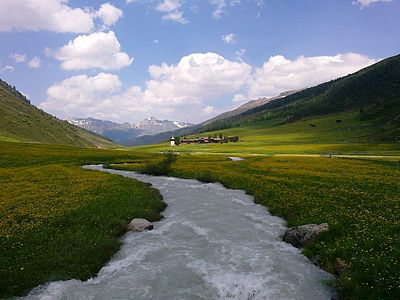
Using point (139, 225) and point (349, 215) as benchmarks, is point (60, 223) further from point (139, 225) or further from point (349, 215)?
point (349, 215)

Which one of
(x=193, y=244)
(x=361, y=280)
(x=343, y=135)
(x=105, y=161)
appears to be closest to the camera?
(x=361, y=280)

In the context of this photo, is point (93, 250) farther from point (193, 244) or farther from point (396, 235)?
point (396, 235)

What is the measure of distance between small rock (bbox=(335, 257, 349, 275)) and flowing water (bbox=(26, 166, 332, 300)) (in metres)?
0.87

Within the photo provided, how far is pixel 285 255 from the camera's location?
21625 mm

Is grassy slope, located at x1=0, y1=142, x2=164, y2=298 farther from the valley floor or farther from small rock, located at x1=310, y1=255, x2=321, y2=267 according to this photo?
small rock, located at x1=310, y1=255, x2=321, y2=267

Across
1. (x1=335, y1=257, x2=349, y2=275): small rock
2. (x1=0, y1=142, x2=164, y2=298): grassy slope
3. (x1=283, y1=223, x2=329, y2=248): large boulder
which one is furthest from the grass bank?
(x1=0, y1=142, x2=164, y2=298): grassy slope

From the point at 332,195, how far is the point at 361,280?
19430 millimetres

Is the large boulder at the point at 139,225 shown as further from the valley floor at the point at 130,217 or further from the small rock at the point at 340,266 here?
the small rock at the point at 340,266

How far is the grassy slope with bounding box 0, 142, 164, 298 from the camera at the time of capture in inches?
730

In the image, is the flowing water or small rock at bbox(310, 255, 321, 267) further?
small rock at bbox(310, 255, 321, 267)

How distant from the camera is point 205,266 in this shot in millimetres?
19891

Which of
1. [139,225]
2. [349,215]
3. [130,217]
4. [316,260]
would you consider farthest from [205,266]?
[349,215]

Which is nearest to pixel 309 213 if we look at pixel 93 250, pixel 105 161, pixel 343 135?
pixel 93 250

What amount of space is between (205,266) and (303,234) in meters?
7.83
